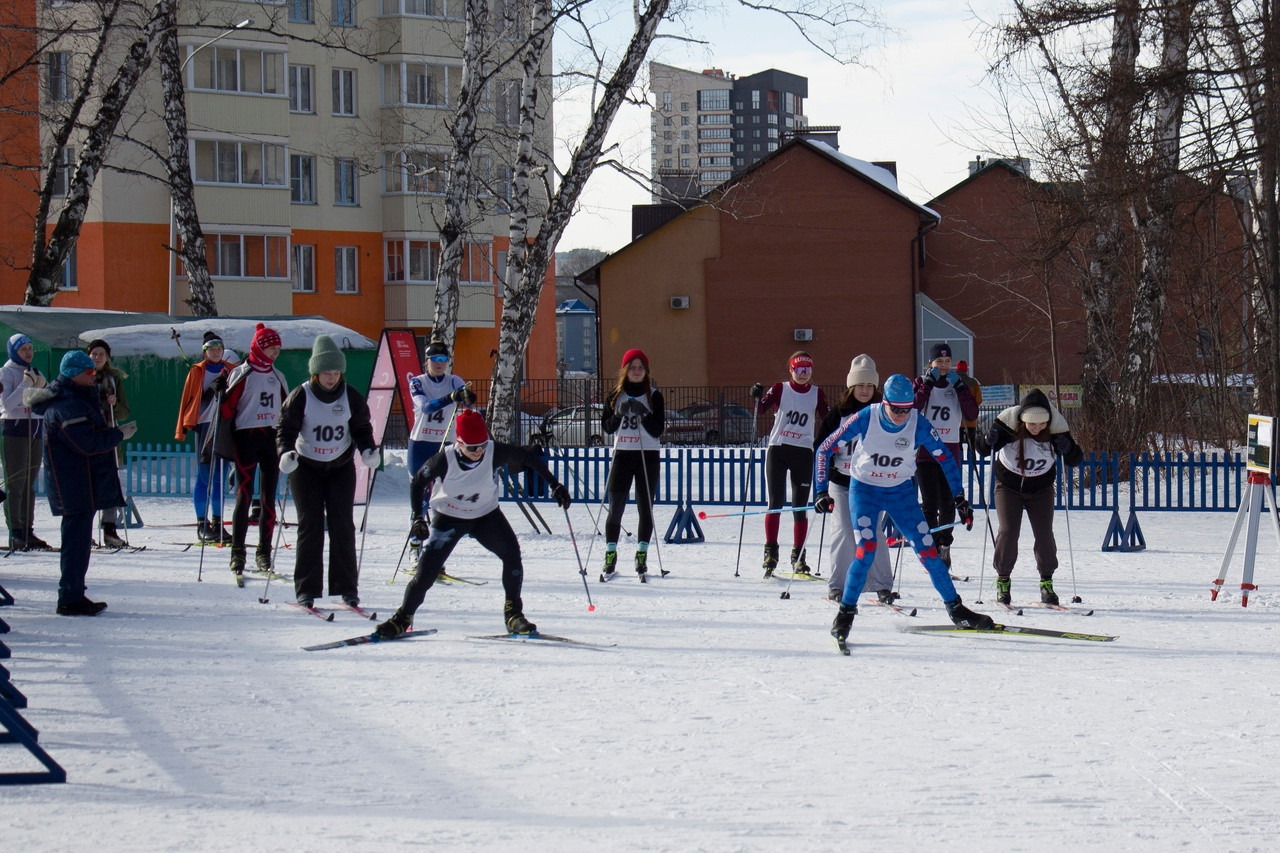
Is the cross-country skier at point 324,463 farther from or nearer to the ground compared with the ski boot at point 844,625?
farther from the ground

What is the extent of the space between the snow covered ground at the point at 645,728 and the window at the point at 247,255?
100.0 feet

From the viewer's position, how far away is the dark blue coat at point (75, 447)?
870cm

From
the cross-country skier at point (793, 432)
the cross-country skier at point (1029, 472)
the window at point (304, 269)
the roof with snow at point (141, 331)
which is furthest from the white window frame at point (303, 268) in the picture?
the cross-country skier at point (1029, 472)

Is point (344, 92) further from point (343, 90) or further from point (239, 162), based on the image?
point (239, 162)

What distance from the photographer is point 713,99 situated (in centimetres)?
18675

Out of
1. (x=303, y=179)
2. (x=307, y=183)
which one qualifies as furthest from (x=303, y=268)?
(x=303, y=179)

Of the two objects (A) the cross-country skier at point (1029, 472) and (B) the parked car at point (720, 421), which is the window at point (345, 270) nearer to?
(B) the parked car at point (720, 421)

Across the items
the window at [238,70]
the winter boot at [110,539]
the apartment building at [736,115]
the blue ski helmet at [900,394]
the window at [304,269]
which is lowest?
the winter boot at [110,539]

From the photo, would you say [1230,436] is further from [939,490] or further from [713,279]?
[713,279]

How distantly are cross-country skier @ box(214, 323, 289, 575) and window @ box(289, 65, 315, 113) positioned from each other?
33.3 metres

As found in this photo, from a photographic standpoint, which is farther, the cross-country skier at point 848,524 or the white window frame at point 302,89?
the white window frame at point 302,89

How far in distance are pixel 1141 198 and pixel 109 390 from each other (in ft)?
46.8

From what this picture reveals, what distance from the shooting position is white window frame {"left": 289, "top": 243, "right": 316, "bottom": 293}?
4197cm

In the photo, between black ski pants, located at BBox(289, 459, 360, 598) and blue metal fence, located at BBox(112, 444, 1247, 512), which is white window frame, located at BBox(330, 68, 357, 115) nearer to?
blue metal fence, located at BBox(112, 444, 1247, 512)
